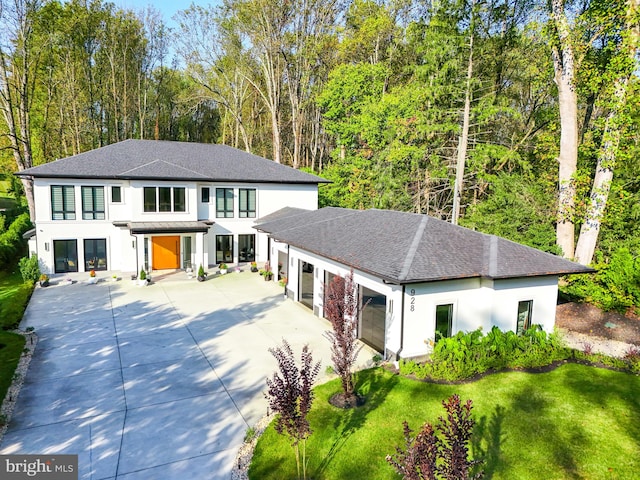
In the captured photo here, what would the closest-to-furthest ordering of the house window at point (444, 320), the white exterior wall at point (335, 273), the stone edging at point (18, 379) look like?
the stone edging at point (18, 379) → the white exterior wall at point (335, 273) → the house window at point (444, 320)

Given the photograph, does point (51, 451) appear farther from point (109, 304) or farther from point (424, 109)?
point (424, 109)

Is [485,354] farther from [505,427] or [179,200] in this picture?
[179,200]

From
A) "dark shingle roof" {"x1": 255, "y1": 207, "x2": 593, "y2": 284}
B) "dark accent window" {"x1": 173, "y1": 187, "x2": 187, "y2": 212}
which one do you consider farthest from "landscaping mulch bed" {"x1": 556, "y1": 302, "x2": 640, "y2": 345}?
"dark accent window" {"x1": 173, "y1": 187, "x2": 187, "y2": 212}

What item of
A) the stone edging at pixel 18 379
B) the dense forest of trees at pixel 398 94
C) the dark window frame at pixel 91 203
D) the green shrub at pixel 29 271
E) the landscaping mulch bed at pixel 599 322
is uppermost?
the dense forest of trees at pixel 398 94

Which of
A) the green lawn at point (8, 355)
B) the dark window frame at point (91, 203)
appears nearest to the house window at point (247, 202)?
the dark window frame at point (91, 203)

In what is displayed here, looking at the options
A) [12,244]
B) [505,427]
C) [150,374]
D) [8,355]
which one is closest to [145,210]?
[12,244]

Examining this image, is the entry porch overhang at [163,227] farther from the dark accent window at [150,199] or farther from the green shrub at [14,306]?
the green shrub at [14,306]

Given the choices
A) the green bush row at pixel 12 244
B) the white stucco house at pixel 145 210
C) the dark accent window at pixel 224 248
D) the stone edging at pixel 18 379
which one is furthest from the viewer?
the dark accent window at pixel 224 248
